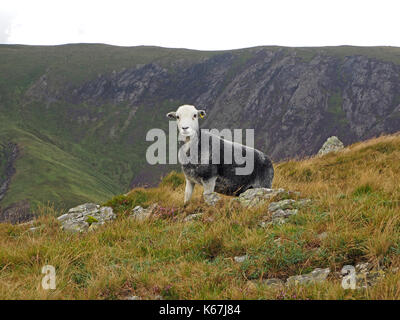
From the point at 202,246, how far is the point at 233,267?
1.00 metres

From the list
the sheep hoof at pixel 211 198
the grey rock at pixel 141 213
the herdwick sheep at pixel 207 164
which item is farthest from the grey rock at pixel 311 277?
the herdwick sheep at pixel 207 164

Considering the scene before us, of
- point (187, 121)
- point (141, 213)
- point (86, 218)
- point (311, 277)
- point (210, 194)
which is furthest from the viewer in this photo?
point (210, 194)

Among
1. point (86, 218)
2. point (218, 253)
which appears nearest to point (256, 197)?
point (218, 253)

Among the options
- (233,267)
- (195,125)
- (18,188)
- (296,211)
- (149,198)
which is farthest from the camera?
(18,188)

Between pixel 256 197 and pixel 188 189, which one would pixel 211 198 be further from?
pixel 256 197

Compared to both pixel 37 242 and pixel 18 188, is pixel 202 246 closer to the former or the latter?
pixel 37 242

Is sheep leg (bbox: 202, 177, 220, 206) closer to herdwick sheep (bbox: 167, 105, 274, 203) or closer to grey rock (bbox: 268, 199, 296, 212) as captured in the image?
herdwick sheep (bbox: 167, 105, 274, 203)

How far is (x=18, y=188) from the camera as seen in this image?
6993 inches

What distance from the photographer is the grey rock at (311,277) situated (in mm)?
4621

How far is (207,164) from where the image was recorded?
363 inches

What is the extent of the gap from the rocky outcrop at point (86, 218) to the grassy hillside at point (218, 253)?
1.35 feet

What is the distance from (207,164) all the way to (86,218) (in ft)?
11.2

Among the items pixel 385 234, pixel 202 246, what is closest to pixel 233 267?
pixel 202 246

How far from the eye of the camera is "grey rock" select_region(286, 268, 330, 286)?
15.2 feet
